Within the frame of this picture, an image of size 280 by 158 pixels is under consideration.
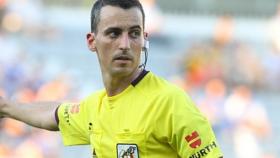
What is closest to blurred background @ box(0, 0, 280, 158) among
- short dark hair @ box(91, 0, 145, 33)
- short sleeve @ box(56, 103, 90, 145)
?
short sleeve @ box(56, 103, 90, 145)

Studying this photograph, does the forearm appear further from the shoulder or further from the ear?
the shoulder

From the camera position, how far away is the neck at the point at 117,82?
3.75 metres

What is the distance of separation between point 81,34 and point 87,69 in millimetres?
1472

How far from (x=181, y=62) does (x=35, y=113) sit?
9.36 metres

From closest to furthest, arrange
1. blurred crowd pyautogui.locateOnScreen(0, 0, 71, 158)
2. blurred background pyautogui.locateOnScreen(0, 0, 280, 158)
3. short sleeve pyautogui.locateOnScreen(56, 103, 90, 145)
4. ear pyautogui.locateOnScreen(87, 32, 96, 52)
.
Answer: ear pyautogui.locateOnScreen(87, 32, 96, 52)
short sleeve pyautogui.locateOnScreen(56, 103, 90, 145)
blurred crowd pyautogui.locateOnScreen(0, 0, 71, 158)
blurred background pyautogui.locateOnScreen(0, 0, 280, 158)

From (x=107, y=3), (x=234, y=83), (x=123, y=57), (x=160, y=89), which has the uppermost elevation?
(x=107, y=3)

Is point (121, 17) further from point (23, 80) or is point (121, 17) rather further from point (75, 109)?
point (23, 80)

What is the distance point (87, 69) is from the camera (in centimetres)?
1354

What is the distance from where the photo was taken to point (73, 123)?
13.6 ft

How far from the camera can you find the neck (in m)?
3.75

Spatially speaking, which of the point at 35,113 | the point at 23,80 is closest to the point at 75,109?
the point at 35,113

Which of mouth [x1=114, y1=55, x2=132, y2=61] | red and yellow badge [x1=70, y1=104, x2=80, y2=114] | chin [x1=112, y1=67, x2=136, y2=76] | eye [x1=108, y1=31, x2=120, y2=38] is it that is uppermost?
eye [x1=108, y1=31, x2=120, y2=38]

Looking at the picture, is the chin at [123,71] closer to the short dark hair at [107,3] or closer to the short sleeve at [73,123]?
the short dark hair at [107,3]

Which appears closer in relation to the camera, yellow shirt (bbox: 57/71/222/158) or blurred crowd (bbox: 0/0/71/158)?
yellow shirt (bbox: 57/71/222/158)
